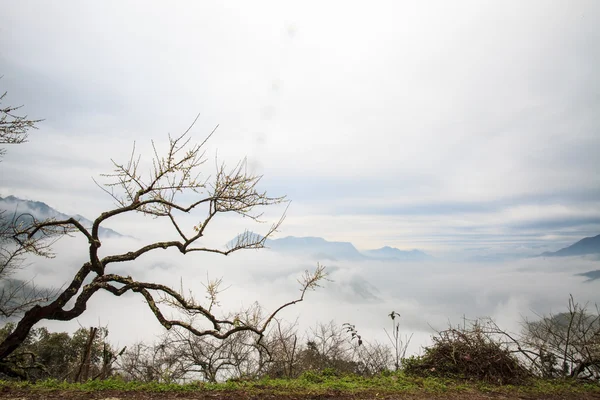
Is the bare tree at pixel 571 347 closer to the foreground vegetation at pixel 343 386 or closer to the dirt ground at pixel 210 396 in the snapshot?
the foreground vegetation at pixel 343 386

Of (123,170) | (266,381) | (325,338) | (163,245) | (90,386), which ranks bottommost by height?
(325,338)

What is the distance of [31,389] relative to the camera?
5.59 meters

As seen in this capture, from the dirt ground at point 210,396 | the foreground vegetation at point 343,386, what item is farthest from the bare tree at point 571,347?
the dirt ground at point 210,396

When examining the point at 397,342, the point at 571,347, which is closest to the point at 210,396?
the point at 397,342

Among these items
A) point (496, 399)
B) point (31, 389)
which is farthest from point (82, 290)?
point (496, 399)

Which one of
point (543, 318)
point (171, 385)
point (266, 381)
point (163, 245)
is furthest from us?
point (543, 318)

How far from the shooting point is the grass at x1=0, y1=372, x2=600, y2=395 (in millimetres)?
5859

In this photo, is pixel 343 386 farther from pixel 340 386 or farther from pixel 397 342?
pixel 397 342

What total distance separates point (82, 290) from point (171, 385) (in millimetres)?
4324

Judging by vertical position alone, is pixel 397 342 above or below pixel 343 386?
below

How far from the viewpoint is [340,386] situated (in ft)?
21.2

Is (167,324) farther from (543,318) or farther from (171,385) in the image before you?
(543,318)

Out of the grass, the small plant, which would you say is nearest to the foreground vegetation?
the grass

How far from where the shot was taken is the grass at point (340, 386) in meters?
5.86
